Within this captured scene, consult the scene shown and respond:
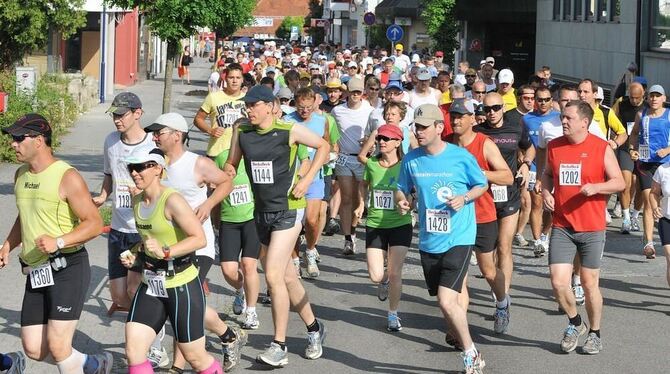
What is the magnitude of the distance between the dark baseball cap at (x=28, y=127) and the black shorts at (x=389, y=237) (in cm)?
348

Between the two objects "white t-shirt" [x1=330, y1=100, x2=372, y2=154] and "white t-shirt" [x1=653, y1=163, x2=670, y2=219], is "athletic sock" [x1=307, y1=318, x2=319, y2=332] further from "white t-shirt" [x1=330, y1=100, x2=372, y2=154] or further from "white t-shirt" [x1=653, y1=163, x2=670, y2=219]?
"white t-shirt" [x1=330, y1=100, x2=372, y2=154]

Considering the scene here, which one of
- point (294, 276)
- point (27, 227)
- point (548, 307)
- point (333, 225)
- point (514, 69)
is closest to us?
point (27, 227)

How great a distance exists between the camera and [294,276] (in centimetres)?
916

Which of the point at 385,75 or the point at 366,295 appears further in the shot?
the point at 385,75

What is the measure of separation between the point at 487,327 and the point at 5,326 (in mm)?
3788

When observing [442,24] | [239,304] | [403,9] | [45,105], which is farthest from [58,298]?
[403,9]

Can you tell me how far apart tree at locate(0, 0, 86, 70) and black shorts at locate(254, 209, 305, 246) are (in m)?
13.4

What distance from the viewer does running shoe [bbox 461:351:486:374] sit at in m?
8.32

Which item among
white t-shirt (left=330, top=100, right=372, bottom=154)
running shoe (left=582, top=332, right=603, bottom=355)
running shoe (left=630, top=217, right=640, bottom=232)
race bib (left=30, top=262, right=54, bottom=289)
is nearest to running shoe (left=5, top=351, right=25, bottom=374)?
race bib (left=30, top=262, right=54, bottom=289)

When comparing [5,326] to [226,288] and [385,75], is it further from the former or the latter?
[385,75]

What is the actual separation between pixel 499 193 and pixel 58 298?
434 centimetres

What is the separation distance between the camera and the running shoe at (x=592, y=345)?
9.33 m

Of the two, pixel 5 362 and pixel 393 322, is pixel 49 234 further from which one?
pixel 393 322

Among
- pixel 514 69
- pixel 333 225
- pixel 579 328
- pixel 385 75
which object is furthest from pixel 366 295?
pixel 514 69
